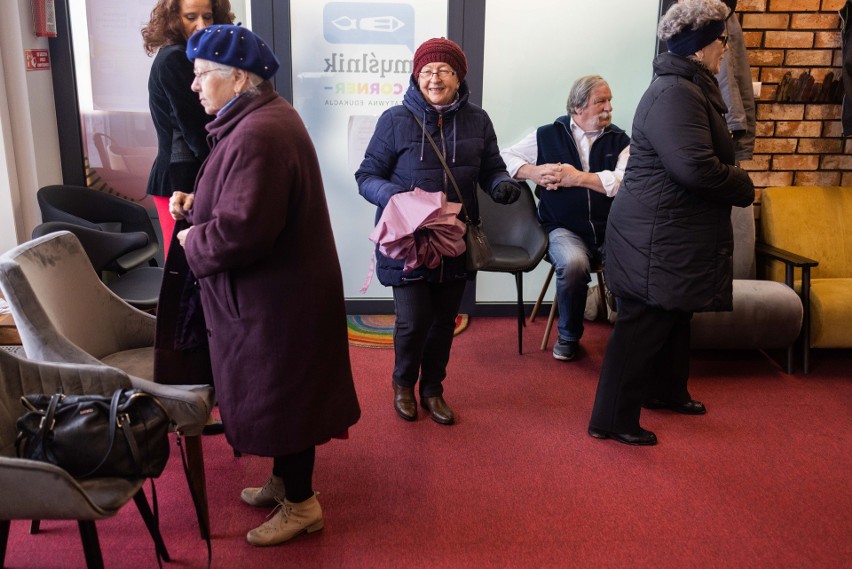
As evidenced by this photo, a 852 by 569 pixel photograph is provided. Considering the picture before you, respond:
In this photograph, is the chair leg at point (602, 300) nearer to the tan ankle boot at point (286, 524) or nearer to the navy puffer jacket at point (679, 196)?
the navy puffer jacket at point (679, 196)

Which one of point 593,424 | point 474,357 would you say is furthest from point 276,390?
point 474,357

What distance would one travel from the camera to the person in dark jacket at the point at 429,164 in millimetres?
2863

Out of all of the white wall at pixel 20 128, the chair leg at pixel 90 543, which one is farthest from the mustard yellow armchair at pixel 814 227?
the white wall at pixel 20 128

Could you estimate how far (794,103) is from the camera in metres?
4.11

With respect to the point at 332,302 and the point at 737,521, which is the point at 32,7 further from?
the point at 737,521

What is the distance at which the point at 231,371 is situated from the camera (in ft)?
6.70

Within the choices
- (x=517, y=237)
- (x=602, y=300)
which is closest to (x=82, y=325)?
(x=517, y=237)

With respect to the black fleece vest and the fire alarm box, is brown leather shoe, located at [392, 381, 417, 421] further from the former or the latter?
the fire alarm box

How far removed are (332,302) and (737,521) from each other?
4.92 ft

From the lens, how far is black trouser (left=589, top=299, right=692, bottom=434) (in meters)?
2.82

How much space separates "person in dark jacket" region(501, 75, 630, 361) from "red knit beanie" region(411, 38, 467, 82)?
1.03 m

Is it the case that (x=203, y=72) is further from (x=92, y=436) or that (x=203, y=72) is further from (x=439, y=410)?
(x=439, y=410)

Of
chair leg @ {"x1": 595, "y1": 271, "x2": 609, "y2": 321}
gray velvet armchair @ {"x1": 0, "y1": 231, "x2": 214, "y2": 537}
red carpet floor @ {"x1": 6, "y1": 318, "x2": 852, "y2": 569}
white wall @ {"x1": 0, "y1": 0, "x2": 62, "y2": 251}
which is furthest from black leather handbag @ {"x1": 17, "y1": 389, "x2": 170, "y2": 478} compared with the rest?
chair leg @ {"x1": 595, "y1": 271, "x2": 609, "y2": 321}

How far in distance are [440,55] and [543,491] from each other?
160 cm
